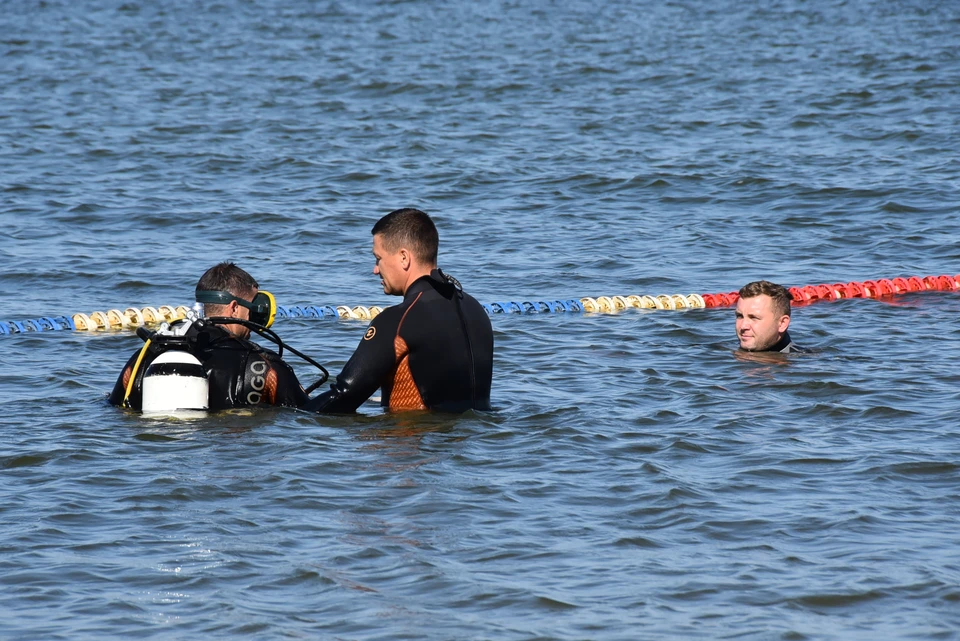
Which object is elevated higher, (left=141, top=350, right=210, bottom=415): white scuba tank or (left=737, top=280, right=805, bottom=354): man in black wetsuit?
(left=737, top=280, right=805, bottom=354): man in black wetsuit

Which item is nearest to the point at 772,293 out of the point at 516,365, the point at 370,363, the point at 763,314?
the point at 763,314

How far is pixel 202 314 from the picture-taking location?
7.18 metres

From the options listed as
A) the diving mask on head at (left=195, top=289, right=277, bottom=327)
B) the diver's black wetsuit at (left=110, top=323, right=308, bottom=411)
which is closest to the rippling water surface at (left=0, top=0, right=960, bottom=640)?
the diver's black wetsuit at (left=110, top=323, right=308, bottom=411)

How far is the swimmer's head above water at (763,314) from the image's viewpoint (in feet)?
30.9

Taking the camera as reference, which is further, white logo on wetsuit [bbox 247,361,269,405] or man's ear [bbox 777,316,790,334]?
man's ear [bbox 777,316,790,334]

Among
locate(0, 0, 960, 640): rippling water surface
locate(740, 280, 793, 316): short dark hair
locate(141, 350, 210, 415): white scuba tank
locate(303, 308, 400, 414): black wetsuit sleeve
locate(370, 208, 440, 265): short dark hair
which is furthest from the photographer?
locate(740, 280, 793, 316): short dark hair

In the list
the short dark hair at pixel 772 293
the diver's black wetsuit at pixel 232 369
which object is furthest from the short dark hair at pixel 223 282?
the short dark hair at pixel 772 293

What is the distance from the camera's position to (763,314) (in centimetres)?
940

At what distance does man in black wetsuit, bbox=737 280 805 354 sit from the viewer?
30.9ft

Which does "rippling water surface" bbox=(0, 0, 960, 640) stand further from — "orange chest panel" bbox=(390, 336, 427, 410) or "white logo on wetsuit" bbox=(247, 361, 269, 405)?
"white logo on wetsuit" bbox=(247, 361, 269, 405)

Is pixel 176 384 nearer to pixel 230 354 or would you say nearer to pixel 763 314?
pixel 230 354

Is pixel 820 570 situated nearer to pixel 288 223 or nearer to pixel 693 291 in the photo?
pixel 693 291

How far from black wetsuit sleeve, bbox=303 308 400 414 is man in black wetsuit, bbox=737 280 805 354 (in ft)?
10.7

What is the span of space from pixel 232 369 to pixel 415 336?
100 centimetres
